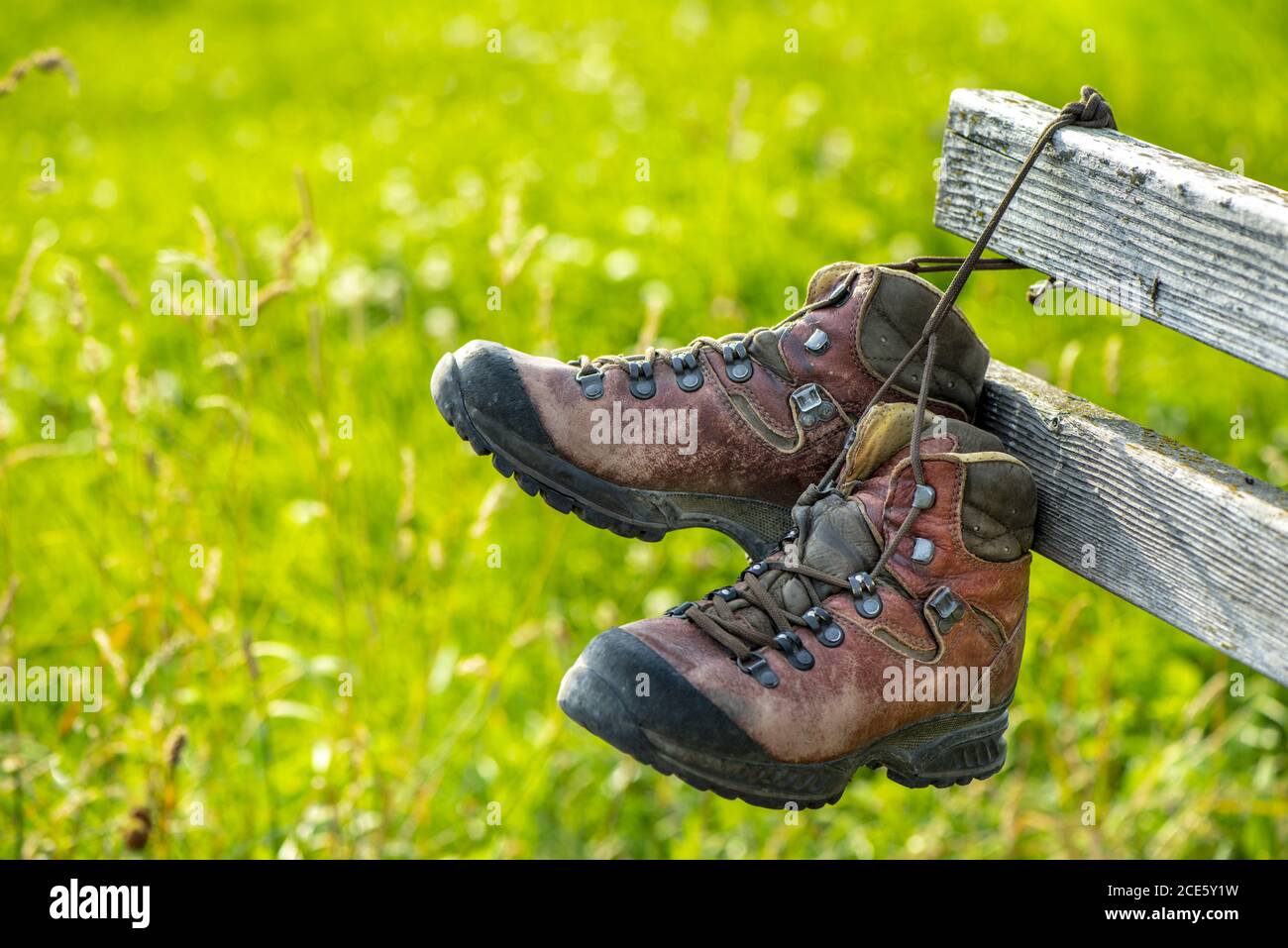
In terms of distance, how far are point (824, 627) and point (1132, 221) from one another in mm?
605

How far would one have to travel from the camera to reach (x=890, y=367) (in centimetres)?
178

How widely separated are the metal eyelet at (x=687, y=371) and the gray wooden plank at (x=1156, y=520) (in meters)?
0.41

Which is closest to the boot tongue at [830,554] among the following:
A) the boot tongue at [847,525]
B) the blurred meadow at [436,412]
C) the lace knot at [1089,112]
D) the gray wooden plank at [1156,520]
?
the boot tongue at [847,525]

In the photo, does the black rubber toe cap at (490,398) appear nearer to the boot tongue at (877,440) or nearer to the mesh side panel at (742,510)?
the mesh side panel at (742,510)

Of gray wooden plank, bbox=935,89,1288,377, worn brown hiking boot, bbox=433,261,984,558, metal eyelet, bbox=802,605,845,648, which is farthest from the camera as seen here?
worn brown hiking boot, bbox=433,261,984,558

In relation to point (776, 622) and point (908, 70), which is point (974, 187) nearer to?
point (776, 622)

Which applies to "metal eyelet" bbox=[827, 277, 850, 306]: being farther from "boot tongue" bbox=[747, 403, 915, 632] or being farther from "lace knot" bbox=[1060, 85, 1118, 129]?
"lace knot" bbox=[1060, 85, 1118, 129]

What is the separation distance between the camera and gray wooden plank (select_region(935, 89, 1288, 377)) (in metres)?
1.41

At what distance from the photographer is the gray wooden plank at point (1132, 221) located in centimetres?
141

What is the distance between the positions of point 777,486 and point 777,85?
13.4 feet

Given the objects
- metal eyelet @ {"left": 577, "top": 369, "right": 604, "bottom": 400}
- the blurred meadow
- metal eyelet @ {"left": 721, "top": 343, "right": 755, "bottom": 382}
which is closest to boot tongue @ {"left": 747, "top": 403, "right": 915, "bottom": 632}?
metal eyelet @ {"left": 721, "top": 343, "right": 755, "bottom": 382}

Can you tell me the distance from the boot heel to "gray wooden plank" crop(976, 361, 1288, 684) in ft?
0.82

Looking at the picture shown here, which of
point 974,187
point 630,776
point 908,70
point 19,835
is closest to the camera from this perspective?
point 974,187

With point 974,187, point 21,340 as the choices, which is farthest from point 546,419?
point 21,340
